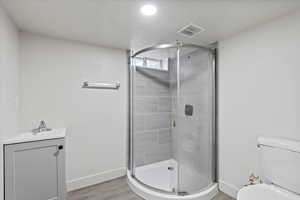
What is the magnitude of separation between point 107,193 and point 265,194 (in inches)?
71.8

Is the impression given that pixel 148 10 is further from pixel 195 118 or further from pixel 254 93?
pixel 195 118

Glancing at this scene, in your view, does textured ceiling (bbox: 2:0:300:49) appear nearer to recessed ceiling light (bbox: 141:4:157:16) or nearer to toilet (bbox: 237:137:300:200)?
recessed ceiling light (bbox: 141:4:157:16)

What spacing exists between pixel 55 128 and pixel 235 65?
250 cm

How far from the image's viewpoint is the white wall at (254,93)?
1.49 meters

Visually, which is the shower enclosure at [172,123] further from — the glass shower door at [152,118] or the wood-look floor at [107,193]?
the wood-look floor at [107,193]

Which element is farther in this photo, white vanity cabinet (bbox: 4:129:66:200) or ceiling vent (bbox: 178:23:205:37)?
A: ceiling vent (bbox: 178:23:205:37)

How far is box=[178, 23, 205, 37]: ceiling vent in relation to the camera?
1779 mm

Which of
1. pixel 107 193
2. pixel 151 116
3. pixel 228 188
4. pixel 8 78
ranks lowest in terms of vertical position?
pixel 107 193

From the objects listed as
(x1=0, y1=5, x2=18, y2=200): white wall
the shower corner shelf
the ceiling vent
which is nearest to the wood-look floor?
(x1=0, y1=5, x2=18, y2=200): white wall

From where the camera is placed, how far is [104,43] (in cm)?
231

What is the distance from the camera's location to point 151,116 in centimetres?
279

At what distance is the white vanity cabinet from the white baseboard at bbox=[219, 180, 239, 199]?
1986 millimetres

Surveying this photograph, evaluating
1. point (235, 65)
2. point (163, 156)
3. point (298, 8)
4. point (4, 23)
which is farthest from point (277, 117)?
point (4, 23)

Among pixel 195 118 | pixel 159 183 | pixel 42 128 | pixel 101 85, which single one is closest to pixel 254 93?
pixel 195 118
